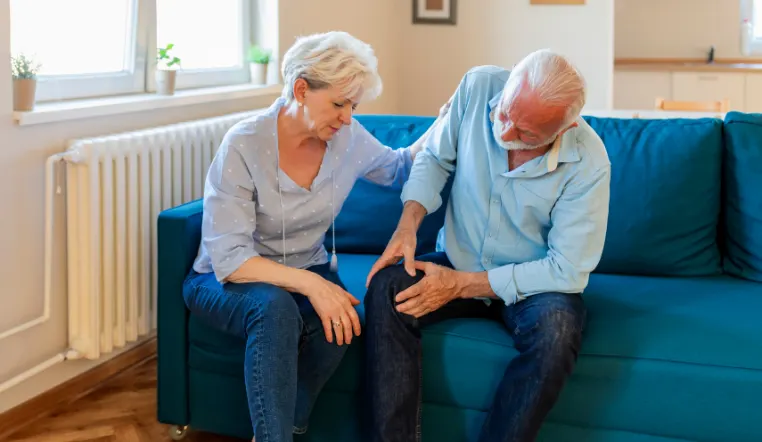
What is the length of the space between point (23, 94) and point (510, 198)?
4.28 feet

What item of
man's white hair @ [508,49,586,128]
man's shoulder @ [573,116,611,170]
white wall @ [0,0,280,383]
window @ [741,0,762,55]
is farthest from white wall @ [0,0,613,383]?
window @ [741,0,762,55]

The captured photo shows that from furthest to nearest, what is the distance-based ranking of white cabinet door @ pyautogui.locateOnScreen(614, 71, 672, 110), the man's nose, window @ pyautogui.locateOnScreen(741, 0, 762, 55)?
window @ pyautogui.locateOnScreen(741, 0, 762, 55) < white cabinet door @ pyautogui.locateOnScreen(614, 71, 672, 110) < the man's nose

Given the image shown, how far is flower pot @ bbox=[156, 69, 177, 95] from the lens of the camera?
3061 mm

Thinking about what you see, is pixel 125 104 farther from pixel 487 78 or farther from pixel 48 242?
pixel 487 78

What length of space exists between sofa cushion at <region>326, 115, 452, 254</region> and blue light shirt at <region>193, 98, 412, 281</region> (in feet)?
0.76

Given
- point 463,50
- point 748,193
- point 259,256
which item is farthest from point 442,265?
point 463,50

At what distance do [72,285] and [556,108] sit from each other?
145cm

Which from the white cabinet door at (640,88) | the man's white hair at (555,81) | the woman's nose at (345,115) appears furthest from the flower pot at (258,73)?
the white cabinet door at (640,88)

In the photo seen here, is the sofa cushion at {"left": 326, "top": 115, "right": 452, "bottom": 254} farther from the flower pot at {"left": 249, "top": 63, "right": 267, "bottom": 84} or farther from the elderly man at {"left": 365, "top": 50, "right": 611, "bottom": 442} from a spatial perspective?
the flower pot at {"left": 249, "top": 63, "right": 267, "bottom": 84}

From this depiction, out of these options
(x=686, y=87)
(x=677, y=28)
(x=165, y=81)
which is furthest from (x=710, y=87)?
(x=165, y=81)

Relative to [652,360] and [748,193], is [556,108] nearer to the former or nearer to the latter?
[652,360]

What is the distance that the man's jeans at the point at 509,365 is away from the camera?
6.11 ft

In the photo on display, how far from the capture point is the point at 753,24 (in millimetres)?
6328

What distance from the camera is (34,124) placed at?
240cm
